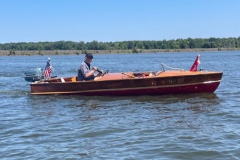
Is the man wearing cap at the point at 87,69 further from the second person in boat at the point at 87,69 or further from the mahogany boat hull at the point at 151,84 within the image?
the mahogany boat hull at the point at 151,84

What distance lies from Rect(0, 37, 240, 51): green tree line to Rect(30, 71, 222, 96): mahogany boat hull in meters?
124

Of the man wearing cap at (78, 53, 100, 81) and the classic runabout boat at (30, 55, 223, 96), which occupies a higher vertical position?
the man wearing cap at (78, 53, 100, 81)

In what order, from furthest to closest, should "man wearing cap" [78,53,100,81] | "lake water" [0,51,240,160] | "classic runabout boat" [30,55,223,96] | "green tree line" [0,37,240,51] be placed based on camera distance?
"green tree line" [0,37,240,51], "classic runabout boat" [30,55,223,96], "man wearing cap" [78,53,100,81], "lake water" [0,51,240,160]

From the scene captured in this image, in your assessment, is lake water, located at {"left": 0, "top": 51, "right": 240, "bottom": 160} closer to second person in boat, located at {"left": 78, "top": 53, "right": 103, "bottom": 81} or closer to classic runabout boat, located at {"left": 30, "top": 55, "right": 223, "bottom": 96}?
classic runabout boat, located at {"left": 30, "top": 55, "right": 223, "bottom": 96}

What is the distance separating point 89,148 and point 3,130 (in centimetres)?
335

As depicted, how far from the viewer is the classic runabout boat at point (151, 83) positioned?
16.1 metres

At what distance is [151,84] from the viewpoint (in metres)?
16.3

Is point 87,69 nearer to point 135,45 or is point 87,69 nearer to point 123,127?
point 123,127

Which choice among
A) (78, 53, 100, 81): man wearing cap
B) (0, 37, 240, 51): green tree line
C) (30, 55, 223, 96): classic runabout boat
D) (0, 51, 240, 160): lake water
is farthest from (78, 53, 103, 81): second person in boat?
(0, 37, 240, 51): green tree line

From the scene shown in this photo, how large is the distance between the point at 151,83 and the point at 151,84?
43 mm

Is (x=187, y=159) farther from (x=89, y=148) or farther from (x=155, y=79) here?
(x=155, y=79)

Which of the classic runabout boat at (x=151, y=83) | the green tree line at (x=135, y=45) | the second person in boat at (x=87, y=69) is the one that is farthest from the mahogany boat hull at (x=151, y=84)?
the green tree line at (x=135, y=45)

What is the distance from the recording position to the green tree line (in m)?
141

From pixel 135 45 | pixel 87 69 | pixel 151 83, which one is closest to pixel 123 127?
pixel 151 83
